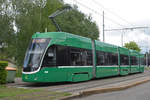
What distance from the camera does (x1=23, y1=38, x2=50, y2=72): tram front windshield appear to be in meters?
14.1

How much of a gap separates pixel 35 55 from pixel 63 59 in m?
1.98

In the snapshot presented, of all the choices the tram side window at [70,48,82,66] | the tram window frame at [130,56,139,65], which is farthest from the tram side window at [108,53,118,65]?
the tram window frame at [130,56,139,65]

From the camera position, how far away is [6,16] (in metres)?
28.3

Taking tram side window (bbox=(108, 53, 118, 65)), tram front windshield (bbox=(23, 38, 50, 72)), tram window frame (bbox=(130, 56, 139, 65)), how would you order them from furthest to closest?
tram window frame (bbox=(130, 56, 139, 65)) → tram side window (bbox=(108, 53, 118, 65)) → tram front windshield (bbox=(23, 38, 50, 72))

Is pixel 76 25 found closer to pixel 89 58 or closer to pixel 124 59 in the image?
pixel 124 59

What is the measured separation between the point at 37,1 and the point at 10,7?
403 centimetres

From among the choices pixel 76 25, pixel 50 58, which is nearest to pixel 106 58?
pixel 50 58

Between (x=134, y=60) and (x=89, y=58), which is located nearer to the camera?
(x=89, y=58)

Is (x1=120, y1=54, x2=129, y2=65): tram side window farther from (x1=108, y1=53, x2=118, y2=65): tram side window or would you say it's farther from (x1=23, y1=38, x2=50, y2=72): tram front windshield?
(x1=23, y1=38, x2=50, y2=72): tram front windshield

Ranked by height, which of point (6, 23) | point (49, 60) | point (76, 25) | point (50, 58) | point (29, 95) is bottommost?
point (29, 95)

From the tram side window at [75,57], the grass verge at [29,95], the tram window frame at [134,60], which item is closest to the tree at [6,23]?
the tram side window at [75,57]

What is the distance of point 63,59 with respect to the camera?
50.5ft

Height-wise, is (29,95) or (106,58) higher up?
(106,58)

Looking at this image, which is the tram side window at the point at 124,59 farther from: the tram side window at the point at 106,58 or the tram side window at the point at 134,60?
the tram side window at the point at 134,60
